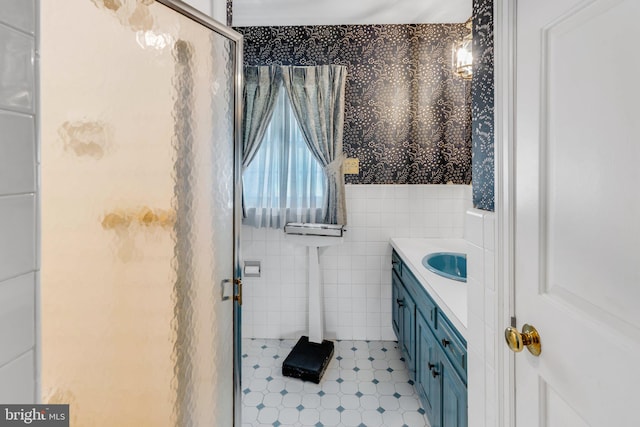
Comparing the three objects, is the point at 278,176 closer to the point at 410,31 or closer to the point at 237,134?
the point at 237,134

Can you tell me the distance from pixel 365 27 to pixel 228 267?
2335 mm

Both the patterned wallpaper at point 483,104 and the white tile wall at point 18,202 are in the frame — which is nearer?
the white tile wall at point 18,202

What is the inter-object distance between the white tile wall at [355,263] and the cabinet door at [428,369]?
0.83 meters

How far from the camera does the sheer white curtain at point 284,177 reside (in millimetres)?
2455

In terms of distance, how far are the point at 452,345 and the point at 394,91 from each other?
6.66 ft

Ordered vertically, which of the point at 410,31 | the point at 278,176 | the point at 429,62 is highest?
the point at 410,31

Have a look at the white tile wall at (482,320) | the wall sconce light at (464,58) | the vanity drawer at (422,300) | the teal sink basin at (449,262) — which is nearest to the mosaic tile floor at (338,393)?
the vanity drawer at (422,300)

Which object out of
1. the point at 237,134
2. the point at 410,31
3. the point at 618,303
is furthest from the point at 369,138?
the point at 618,303

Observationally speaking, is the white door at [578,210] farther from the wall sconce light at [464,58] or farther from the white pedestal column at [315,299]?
the white pedestal column at [315,299]

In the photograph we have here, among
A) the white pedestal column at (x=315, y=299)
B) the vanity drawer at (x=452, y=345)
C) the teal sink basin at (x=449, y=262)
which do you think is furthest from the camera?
the white pedestal column at (x=315, y=299)

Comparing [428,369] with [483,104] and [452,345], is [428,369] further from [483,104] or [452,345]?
[483,104]

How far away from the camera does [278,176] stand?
2.48 meters

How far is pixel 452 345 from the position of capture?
1.17 m

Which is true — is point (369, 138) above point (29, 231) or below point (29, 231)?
above
